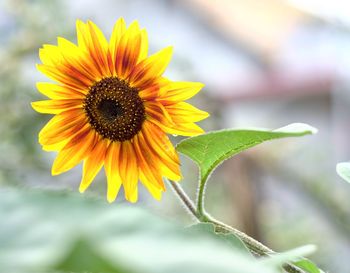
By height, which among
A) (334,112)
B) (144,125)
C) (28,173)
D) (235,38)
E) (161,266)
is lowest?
(161,266)

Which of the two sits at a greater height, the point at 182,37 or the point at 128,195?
the point at 182,37

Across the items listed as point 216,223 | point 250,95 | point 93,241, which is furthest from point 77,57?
point 250,95

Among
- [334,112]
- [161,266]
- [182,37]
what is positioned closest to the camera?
[161,266]

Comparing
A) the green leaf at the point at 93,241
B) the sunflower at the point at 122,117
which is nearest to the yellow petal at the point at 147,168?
the sunflower at the point at 122,117

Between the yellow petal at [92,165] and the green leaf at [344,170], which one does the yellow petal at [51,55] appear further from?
A: the green leaf at [344,170]

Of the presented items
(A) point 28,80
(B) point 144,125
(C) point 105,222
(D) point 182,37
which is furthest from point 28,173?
(D) point 182,37

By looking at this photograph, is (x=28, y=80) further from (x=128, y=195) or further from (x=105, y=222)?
(x=105, y=222)
